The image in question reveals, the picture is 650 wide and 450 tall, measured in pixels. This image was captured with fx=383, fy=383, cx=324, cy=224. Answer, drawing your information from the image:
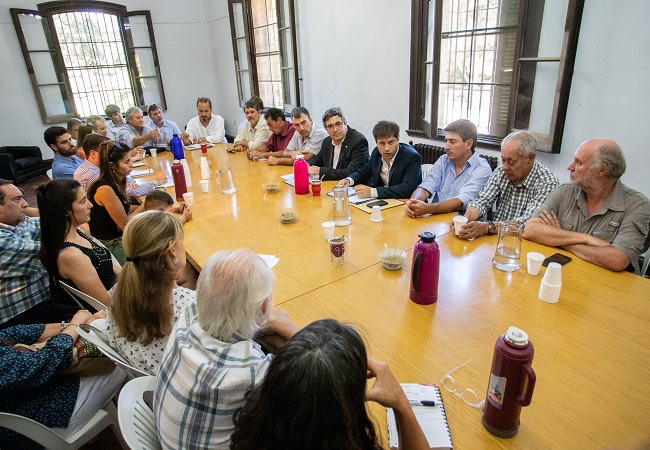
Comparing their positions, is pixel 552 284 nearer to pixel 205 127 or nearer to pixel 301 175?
pixel 301 175

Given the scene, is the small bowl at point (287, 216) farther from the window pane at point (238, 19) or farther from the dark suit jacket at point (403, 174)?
the window pane at point (238, 19)

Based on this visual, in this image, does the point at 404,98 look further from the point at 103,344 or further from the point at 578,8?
the point at 103,344

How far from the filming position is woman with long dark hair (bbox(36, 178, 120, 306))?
68.9 inches

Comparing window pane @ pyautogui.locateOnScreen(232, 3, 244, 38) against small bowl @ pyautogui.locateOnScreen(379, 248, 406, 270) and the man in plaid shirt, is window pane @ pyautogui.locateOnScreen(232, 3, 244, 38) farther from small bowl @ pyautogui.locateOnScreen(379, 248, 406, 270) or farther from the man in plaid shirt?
small bowl @ pyautogui.locateOnScreen(379, 248, 406, 270)

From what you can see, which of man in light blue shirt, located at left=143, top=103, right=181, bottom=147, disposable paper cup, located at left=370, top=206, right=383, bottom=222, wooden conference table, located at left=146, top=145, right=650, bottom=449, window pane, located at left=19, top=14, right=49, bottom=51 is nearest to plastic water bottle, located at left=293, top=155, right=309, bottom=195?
wooden conference table, located at left=146, top=145, right=650, bottom=449

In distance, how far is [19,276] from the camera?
69.4 inches

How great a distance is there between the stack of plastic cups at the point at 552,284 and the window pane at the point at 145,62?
327 inches

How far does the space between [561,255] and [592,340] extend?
2.05ft

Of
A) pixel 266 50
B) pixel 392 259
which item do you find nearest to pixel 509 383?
pixel 392 259

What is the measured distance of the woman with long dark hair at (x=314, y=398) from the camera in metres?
0.67

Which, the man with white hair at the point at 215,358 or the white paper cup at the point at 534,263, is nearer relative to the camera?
the man with white hair at the point at 215,358

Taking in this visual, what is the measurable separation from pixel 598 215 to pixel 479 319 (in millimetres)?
987

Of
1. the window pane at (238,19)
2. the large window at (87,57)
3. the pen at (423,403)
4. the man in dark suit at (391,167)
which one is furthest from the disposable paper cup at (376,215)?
the large window at (87,57)

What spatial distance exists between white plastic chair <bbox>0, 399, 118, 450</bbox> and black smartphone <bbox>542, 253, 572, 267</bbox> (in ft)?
6.29
